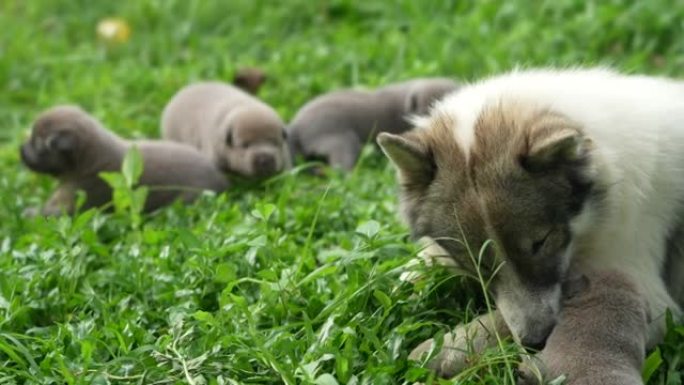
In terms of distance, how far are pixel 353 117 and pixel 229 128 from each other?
34.0 inches

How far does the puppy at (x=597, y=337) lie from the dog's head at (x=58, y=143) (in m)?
3.66

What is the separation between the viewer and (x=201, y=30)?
1080cm

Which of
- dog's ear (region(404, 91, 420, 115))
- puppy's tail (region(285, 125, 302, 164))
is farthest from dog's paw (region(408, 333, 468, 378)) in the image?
puppy's tail (region(285, 125, 302, 164))

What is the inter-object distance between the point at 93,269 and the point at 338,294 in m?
1.55

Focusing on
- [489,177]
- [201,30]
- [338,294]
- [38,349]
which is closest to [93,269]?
[38,349]

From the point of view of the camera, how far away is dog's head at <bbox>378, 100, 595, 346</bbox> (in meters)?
4.70

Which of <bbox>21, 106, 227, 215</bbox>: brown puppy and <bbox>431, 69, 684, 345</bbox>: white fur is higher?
<bbox>431, 69, 684, 345</bbox>: white fur

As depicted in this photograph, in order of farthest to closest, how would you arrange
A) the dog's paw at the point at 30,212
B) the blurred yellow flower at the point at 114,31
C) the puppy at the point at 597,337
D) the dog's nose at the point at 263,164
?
1. the blurred yellow flower at the point at 114,31
2. the dog's nose at the point at 263,164
3. the dog's paw at the point at 30,212
4. the puppy at the point at 597,337

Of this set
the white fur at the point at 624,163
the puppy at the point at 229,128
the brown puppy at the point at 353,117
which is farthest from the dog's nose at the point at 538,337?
the brown puppy at the point at 353,117

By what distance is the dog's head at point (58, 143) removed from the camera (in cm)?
737

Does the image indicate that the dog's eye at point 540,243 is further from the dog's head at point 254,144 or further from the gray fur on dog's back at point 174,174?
the dog's head at point 254,144

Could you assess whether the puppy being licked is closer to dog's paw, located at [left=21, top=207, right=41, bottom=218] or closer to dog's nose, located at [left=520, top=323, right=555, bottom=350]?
dog's nose, located at [left=520, top=323, right=555, bottom=350]

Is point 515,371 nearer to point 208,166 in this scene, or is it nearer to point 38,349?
point 38,349

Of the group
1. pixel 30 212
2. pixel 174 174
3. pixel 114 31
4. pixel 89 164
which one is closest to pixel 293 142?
pixel 174 174
